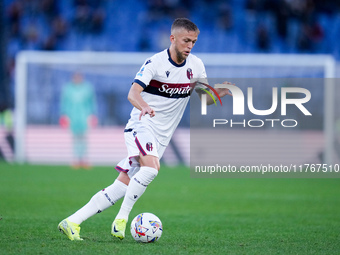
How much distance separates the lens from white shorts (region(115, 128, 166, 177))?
6.33 metres

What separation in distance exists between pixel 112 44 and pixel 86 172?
25.5 ft

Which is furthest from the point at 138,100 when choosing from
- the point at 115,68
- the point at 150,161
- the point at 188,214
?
the point at 115,68

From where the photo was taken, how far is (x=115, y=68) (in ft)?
64.3

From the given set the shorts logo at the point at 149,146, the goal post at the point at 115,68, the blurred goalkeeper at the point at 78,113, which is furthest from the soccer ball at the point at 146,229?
the goal post at the point at 115,68

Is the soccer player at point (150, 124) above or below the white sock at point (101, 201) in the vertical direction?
above

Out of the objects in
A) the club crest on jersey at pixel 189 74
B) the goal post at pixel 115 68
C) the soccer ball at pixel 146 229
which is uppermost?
the goal post at pixel 115 68

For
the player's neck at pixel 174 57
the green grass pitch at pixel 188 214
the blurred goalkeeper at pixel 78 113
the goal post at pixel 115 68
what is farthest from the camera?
the goal post at pixel 115 68

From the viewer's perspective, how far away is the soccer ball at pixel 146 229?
20.5 feet

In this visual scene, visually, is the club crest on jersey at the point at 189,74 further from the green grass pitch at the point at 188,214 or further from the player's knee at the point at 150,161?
the green grass pitch at the point at 188,214

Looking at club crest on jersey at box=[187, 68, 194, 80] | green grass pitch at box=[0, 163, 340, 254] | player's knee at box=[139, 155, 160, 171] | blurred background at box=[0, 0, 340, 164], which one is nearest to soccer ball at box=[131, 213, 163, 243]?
green grass pitch at box=[0, 163, 340, 254]

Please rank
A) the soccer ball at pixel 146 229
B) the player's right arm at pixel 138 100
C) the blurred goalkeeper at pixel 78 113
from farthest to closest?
the blurred goalkeeper at pixel 78 113 → the soccer ball at pixel 146 229 → the player's right arm at pixel 138 100

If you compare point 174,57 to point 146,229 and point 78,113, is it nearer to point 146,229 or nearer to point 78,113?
point 146,229

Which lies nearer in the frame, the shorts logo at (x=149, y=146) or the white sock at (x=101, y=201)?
the shorts logo at (x=149, y=146)

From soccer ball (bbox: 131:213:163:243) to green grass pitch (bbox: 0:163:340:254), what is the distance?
108mm
